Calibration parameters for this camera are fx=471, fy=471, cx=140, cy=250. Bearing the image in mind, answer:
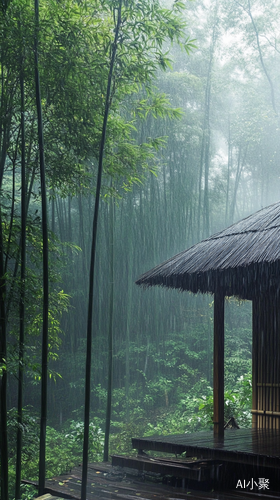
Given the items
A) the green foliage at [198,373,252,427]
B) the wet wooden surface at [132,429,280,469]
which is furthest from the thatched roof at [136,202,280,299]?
the green foliage at [198,373,252,427]

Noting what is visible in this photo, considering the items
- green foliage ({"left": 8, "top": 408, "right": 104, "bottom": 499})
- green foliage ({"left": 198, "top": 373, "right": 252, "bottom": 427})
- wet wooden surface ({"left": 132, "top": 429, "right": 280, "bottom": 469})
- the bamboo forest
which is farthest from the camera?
green foliage ({"left": 8, "top": 408, "right": 104, "bottom": 499})

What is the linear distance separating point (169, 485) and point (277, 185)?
12.8 m

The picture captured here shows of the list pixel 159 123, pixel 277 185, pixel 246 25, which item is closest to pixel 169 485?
pixel 159 123

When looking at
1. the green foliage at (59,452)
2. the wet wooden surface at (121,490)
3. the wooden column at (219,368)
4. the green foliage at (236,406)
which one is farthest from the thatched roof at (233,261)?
the green foliage at (59,452)

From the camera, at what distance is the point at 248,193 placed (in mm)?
16266

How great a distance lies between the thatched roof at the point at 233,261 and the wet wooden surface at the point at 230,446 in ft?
3.85

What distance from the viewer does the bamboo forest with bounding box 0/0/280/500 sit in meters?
3.12

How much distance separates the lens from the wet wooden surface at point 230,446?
298 centimetres

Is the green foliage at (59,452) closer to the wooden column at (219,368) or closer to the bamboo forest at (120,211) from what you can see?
the bamboo forest at (120,211)

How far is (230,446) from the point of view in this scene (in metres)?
3.36

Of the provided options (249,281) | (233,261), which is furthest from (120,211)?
(233,261)

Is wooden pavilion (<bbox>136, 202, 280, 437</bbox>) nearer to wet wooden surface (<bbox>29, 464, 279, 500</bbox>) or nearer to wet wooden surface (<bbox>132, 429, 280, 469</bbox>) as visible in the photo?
wet wooden surface (<bbox>132, 429, 280, 469</bbox>)

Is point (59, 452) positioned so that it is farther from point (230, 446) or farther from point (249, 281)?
point (249, 281)

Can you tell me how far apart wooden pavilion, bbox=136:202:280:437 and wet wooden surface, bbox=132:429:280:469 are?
229 millimetres
